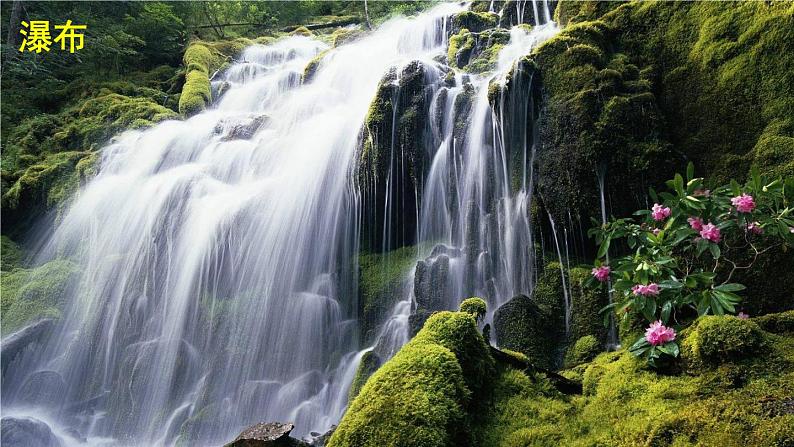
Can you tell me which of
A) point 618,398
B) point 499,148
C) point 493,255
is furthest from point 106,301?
point 618,398

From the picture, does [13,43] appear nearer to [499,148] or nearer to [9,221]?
[9,221]

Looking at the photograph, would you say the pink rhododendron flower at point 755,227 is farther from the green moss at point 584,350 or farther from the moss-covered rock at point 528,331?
the moss-covered rock at point 528,331

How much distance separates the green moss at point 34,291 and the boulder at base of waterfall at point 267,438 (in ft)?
28.4

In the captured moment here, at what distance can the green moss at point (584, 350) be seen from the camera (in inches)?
234

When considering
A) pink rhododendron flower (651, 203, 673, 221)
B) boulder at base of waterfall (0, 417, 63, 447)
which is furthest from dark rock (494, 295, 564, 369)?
boulder at base of waterfall (0, 417, 63, 447)

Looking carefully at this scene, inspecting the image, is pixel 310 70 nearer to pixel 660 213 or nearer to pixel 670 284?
pixel 660 213

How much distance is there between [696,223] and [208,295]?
853 cm

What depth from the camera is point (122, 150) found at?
1376 centimetres

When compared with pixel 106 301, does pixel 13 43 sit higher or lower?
higher

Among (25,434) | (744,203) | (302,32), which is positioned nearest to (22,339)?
(25,434)

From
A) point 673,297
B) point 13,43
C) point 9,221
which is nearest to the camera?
point 673,297

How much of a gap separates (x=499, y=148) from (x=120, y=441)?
825cm

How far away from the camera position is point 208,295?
30.4ft

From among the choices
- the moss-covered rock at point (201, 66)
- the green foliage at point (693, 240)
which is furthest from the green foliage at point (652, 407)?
the moss-covered rock at point (201, 66)
